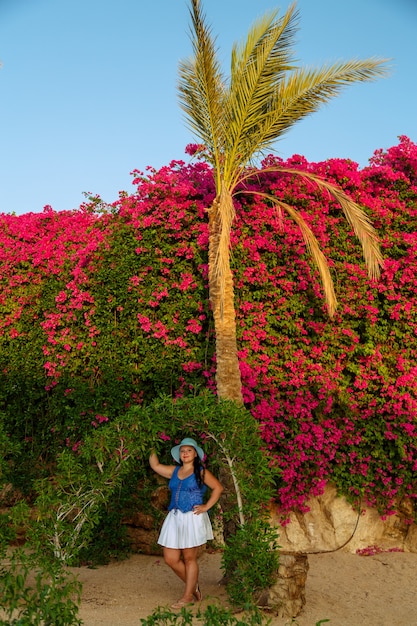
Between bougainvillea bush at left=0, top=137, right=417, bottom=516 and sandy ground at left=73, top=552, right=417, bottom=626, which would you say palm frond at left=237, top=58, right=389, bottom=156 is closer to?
bougainvillea bush at left=0, top=137, right=417, bottom=516

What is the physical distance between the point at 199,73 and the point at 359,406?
4.74 meters

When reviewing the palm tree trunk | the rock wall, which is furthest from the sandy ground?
the palm tree trunk

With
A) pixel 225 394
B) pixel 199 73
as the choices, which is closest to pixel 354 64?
pixel 199 73

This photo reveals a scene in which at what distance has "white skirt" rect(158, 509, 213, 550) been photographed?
5707mm

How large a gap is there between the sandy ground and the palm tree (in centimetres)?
232

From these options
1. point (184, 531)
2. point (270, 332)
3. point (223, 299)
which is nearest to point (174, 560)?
point (184, 531)

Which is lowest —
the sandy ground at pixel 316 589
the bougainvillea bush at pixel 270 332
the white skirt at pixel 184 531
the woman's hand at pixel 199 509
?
the sandy ground at pixel 316 589

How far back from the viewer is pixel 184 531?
227 inches

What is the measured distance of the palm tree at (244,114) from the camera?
24.5ft

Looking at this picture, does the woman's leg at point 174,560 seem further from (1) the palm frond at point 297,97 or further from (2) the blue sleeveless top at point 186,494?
(1) the palm frond at point 297,97

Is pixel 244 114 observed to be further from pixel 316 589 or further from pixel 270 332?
pixel 316 589

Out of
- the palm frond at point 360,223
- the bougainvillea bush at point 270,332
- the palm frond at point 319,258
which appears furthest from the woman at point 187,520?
the palm frond at point 360,223

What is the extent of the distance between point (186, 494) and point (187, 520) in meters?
0.23

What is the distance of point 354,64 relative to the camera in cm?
778
